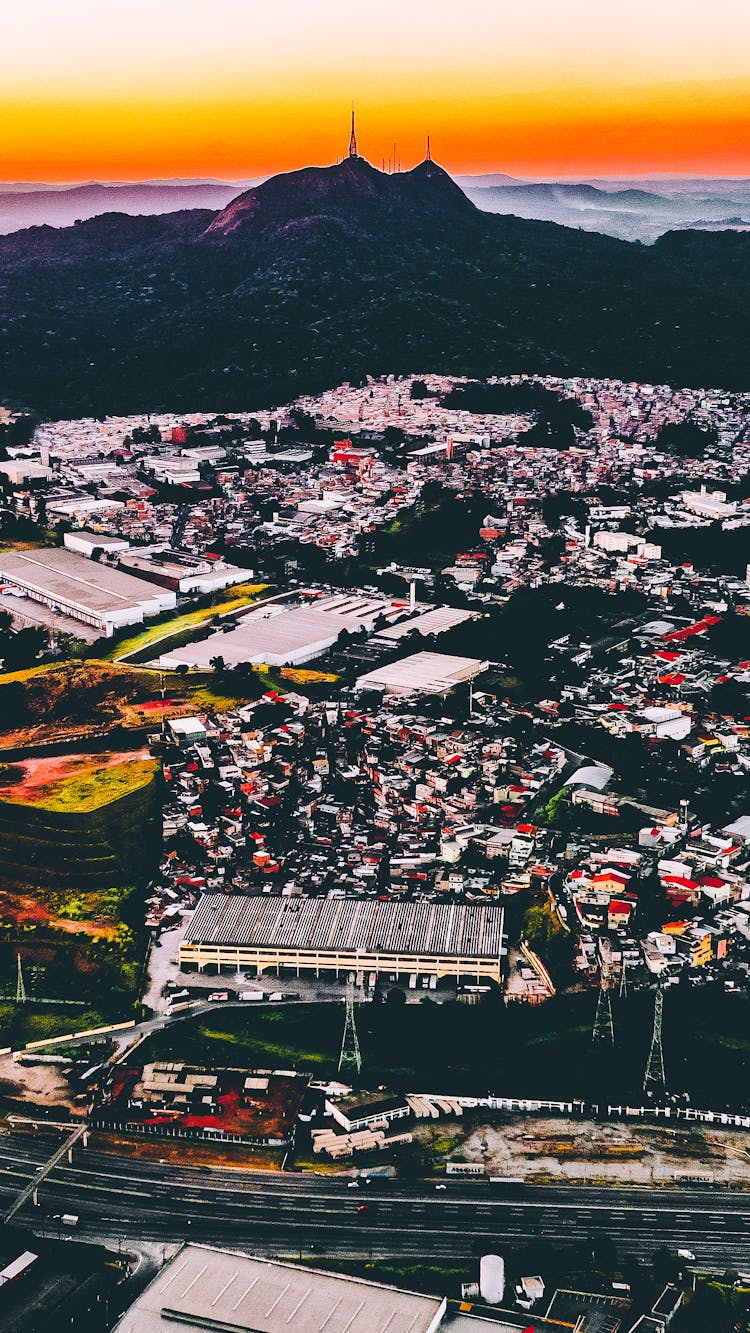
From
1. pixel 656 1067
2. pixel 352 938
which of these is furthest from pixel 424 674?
pixel 656 1067

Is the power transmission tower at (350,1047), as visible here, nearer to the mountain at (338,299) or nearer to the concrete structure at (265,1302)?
the concrete structure at (265,1302)

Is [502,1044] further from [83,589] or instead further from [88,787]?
[83,589]

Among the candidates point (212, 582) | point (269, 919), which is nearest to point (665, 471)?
point (212, 582)

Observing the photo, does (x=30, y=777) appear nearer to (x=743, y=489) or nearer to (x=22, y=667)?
(x=22, y=667)

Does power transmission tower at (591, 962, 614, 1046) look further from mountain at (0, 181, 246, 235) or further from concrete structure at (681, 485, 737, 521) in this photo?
mountain at (0, 181, 246, 235)

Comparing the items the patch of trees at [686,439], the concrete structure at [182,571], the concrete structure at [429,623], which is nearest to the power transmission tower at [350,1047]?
the concrete structure at [429,623]

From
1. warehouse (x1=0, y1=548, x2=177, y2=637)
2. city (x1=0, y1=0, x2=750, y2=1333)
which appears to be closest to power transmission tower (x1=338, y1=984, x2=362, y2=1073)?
city (x1=0, y1=0, x2=750, y2=1333)
